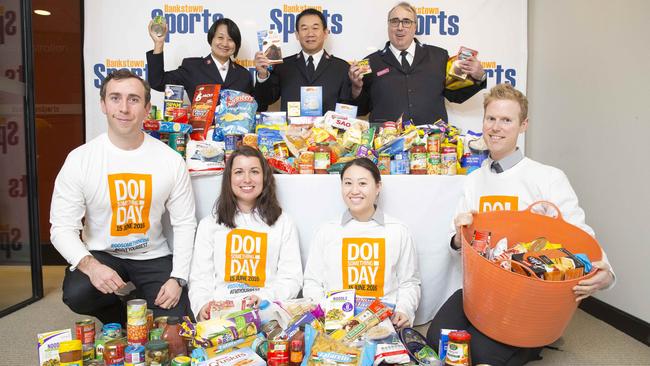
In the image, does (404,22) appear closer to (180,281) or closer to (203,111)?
(203,111)

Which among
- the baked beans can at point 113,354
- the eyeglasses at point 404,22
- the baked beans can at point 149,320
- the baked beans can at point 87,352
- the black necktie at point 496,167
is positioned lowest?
the baked beans can at point 87,352

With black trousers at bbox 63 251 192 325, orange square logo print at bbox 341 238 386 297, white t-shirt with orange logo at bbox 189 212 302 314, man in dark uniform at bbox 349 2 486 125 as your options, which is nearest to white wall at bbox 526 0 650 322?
man in dark uniform at bbox 349 2 486 125

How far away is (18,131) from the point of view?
11.4 feet

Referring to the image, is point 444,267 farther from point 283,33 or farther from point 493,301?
point 283,33

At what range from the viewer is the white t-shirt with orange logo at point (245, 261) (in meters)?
2.46

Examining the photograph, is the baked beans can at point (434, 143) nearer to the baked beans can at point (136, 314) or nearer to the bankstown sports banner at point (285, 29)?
the bankstown sports banner at point (285, 29)

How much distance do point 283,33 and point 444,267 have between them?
239 cm

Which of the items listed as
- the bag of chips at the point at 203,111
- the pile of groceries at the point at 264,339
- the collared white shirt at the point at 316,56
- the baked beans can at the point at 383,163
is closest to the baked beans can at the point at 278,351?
the pile of groceries at the point at 264,339

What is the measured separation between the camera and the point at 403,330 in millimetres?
2232

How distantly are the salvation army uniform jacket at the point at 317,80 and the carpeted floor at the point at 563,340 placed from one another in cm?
182

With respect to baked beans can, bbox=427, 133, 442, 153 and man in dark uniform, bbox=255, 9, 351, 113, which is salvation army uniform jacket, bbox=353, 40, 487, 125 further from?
baked beans can, bbox=427, 133, 442, 153

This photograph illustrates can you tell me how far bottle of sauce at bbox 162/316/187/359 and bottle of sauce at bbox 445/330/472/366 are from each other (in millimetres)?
1119

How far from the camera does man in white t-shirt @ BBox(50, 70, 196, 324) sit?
240 cm

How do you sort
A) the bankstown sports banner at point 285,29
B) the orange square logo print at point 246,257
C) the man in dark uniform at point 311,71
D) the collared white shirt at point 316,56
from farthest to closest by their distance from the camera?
1. the bankstown sports banner at point 285,29
2. the collared white shirt at point 316,56
3. the man in dark uniform at point 311,71
4. the orange square logo print at point 246,257
